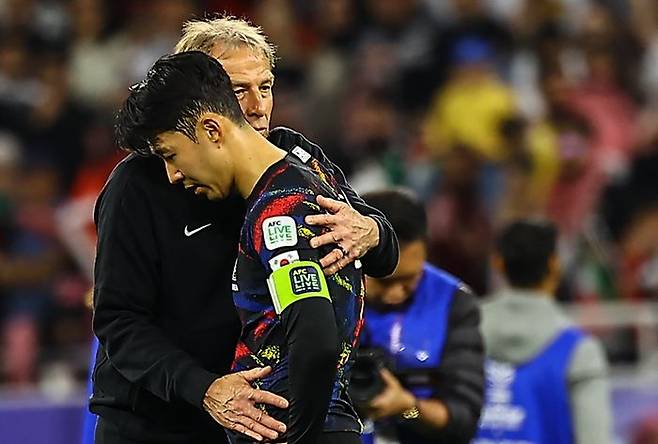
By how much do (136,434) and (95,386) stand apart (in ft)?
0.55

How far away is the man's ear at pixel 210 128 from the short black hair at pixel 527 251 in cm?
216

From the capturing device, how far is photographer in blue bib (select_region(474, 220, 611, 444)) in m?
5.04

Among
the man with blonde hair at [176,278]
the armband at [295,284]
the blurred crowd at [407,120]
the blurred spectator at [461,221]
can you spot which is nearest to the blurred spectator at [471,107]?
the blurred crowd at [407,120]

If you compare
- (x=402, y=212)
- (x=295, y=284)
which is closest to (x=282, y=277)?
(x=295, y=284)

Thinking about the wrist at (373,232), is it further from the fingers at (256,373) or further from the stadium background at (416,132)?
the stadium background at (416,132)

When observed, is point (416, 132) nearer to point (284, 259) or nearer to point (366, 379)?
point (366, 379)

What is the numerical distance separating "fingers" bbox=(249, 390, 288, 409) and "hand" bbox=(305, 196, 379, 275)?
0.28m

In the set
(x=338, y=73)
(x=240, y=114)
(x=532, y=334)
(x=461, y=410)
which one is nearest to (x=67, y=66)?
(x=338, y=73)

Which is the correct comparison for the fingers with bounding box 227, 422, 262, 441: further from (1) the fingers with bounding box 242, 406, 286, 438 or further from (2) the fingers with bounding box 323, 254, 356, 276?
(2) the fingers with bounding box 323, 254, 356, 276

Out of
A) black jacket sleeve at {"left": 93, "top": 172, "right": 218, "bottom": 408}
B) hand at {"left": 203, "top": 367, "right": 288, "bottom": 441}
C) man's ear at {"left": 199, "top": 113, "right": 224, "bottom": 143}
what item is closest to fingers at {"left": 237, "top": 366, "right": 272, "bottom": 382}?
hand at {"left": 203, "top": 367, "right": 288, "bottom": 441}

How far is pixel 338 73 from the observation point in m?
9.88

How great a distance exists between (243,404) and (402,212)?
140 cm

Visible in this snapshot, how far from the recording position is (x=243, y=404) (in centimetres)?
319

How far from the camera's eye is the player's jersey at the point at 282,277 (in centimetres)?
310
